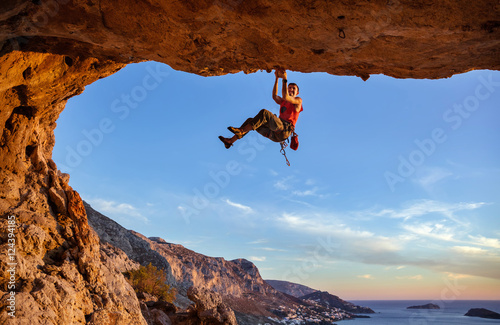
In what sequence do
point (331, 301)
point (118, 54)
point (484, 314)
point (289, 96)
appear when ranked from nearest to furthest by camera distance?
point (118, 54) < point (289, 96) < point (331, 301) < point (484, 314)

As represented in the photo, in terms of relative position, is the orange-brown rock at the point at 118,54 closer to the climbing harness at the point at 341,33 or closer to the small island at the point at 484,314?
the climbing harness at the point at 341,33

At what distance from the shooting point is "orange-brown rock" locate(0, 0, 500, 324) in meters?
4.68

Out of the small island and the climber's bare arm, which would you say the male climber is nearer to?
the climber's bare arm

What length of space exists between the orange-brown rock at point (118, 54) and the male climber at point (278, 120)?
3.47 feet

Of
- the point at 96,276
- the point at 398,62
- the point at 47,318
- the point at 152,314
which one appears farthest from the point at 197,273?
the point at 398,62

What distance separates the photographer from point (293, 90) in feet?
25.7

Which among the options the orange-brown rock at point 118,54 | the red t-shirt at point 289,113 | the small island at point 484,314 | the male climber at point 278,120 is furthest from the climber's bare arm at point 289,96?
the small island at point 484,314

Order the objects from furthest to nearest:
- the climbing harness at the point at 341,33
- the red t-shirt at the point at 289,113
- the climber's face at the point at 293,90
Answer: the red t-shirt at the point at 289,113 → the climber's face at the point at 293,90 → the climbing harness at the point at 341,33

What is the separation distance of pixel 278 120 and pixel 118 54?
3.65 metres

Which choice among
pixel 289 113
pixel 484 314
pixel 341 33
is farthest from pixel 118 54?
pixel 484 314

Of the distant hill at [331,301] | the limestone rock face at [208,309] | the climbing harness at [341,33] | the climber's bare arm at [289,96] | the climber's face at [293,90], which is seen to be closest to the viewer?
the climbing harness at [341,33]

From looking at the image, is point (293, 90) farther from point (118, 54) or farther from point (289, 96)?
point (118, 54)

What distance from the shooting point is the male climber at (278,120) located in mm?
7160

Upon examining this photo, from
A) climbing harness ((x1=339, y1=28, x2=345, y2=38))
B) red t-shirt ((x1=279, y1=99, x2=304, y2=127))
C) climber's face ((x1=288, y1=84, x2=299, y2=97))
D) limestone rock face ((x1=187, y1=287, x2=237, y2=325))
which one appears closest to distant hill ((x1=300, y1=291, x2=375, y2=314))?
limestone rock face ((x1=187, y1=287, x2=237, y2=325))
